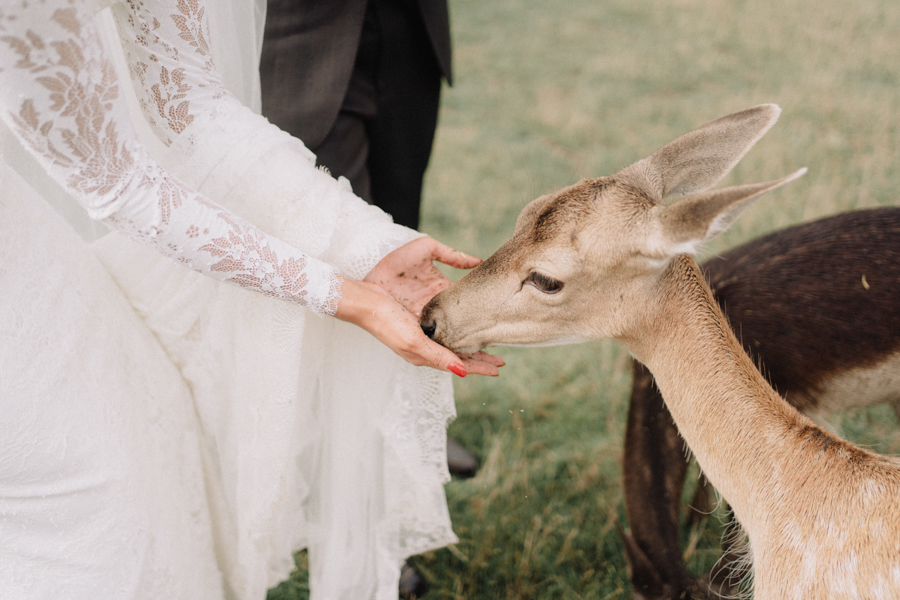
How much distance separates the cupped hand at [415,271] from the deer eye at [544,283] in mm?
296

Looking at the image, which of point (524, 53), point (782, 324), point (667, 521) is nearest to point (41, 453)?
point (667, 521)

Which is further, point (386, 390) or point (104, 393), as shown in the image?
point (386, 390)

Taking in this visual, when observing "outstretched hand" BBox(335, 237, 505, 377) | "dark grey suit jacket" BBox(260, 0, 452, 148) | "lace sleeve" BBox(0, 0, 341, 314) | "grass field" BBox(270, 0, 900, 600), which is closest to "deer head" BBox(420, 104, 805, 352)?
"outstretched hand" BBox(335, 237, 505, 377)

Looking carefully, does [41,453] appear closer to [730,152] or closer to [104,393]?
[104,393]

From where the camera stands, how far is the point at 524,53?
841cm

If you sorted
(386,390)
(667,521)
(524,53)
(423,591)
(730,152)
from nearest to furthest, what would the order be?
(730,152) < (386,390) < (667,521) < (423,591) < (524,53)

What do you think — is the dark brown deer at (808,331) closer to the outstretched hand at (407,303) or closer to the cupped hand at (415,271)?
the outstretched hand at (407,303)

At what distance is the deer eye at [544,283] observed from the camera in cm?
227

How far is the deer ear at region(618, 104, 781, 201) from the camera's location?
2.24 m

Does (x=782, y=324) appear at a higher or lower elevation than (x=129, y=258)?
lower

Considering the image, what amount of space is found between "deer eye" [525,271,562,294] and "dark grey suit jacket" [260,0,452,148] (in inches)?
39.7

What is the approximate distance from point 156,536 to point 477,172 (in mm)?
4633

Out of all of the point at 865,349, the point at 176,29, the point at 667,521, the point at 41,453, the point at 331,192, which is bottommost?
the point at 667,521

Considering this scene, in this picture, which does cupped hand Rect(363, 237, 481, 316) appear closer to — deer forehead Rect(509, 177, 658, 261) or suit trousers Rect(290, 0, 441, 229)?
deer forehead Rect(509, 177, 658, 261)
